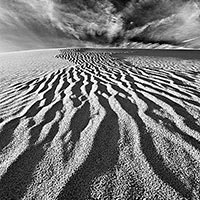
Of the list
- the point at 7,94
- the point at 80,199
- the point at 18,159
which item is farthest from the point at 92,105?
the point at 7,94

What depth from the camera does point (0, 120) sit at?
241 cm

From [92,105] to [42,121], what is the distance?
2.85ft

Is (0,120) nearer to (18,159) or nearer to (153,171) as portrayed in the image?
(18,159)

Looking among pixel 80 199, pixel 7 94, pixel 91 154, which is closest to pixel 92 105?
pixel 91 154

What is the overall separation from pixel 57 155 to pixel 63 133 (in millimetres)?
402

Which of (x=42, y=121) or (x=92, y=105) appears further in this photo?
(x=92, y=105)

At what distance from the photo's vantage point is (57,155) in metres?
1.67

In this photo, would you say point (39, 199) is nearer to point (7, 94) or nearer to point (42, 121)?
point (42, 121)

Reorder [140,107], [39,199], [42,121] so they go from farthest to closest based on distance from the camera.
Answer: [140,107] → [42,121] → [39,199]

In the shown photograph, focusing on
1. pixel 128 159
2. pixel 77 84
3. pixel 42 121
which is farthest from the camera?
pixel 77 84

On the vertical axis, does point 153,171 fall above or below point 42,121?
above

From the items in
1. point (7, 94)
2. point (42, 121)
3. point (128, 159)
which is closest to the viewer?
point (128, 159)

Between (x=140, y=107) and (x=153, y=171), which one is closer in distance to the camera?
(x=153, y=171)

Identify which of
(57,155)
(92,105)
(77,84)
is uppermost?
(57,155)
